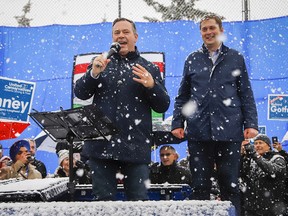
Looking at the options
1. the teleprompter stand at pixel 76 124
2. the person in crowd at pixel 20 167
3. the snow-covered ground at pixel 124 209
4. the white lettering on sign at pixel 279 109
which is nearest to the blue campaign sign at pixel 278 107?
the white lettering on sign at pixel 279 109

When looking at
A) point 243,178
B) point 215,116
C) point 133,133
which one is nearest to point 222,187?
point 215,116

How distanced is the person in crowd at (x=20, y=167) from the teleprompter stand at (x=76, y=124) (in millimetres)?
2987

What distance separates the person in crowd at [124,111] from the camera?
2.81 meters

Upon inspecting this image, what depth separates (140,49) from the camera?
9609mm

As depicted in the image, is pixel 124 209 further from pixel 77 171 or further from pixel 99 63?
pixel 77 171

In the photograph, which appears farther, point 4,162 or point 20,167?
point 4,162

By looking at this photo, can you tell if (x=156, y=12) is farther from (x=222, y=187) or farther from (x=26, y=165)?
(x=222, y=187)

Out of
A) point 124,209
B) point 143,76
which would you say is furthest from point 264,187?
point 124,209

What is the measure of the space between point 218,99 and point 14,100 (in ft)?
16.5

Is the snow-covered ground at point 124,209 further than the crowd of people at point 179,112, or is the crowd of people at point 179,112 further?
the crowd of people at point 179,112

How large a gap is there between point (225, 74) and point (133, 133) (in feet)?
2.65

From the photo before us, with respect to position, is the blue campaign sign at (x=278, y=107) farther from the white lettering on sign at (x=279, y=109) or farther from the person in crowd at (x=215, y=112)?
the person in crowd at (x=215, y=112)

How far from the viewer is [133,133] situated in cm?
290

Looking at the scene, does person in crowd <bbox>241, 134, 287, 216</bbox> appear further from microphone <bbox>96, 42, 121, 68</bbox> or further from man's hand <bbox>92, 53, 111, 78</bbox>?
man's hand <bbox>92, 53, 111, 78</bbox>
